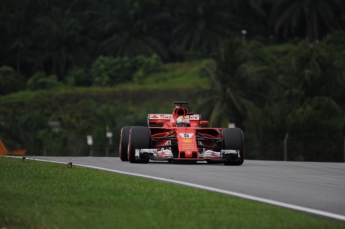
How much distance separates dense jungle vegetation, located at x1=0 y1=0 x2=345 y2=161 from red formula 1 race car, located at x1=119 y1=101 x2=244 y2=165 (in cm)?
2619

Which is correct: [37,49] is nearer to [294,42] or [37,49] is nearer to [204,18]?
[204,18]

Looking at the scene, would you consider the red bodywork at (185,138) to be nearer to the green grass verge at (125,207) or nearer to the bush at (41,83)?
the green grass verge at (125,207)

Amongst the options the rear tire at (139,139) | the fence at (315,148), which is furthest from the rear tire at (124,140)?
the fence at (315,148)

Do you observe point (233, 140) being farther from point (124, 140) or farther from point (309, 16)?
point (309, 16)

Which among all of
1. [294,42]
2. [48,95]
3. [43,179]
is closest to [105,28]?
[48,95]

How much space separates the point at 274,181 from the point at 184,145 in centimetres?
459

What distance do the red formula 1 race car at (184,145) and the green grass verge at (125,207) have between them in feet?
15.2

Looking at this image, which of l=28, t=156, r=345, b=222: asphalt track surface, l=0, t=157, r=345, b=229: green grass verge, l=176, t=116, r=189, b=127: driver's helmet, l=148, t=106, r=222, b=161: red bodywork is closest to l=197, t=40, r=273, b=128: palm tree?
l=148, t=106, r=222, b=161: red bodywork

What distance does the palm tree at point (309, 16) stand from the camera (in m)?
82.9

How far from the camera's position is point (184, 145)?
19.3 meters

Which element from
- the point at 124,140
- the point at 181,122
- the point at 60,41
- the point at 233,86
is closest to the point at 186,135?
the point at 181,122

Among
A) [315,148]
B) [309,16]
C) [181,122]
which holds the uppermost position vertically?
[309,16]

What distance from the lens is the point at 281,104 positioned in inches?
2114

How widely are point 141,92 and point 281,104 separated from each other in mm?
17664
